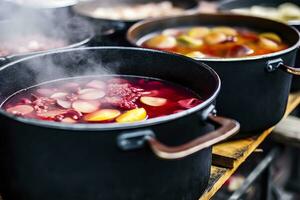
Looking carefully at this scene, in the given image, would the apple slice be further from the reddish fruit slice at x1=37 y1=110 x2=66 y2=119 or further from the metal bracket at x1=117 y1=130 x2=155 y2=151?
the metal bracket at x1=117 y1=130 x2=155 y2=151

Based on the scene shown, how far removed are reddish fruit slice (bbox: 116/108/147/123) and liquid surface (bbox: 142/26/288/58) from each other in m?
0.82

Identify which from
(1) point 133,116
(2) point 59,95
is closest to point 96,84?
(2) point 59,95

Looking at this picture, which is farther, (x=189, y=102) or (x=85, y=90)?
(x=85, y=90)

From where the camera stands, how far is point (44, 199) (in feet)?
5.35

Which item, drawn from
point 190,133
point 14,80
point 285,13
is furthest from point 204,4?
point 190,133

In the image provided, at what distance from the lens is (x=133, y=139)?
1.51 meters

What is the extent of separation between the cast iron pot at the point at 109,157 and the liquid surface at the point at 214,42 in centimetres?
98

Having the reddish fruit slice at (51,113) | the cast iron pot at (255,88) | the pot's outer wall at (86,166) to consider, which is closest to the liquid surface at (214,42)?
the cast iron pot at (255,88)

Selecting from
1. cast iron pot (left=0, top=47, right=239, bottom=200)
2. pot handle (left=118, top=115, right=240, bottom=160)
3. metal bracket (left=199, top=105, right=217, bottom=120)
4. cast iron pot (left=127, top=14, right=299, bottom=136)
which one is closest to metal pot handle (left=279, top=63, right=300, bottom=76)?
cast iron pot (left=127, top=14, right=299, bottom=136)

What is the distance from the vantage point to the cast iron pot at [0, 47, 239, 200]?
150 centimetres

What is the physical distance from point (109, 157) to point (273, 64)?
106 cm

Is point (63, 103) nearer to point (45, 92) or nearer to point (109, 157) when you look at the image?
point (45, 92)

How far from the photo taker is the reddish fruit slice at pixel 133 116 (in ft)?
6.09

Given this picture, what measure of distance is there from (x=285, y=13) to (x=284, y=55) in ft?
5.01
